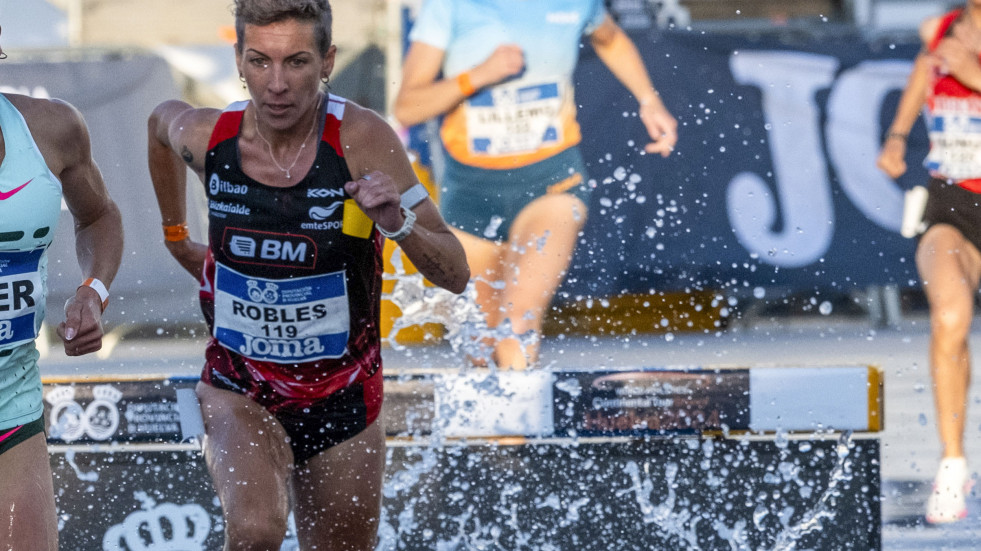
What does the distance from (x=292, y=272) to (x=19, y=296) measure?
678 mm

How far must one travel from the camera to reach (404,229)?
2.76 metres

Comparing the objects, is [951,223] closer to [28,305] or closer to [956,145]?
[956,145]

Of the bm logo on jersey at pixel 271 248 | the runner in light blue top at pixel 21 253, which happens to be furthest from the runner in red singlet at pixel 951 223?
the runner in light blue top at pixel 21 253

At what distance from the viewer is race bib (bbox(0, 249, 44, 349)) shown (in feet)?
8.55

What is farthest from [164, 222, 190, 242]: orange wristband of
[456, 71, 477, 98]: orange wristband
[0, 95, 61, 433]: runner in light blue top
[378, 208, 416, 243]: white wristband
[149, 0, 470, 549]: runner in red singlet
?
[456, 71, 477, 98]: orange wristband

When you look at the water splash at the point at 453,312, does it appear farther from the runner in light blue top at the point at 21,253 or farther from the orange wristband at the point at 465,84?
the runner in light blue top at the point at 21,253

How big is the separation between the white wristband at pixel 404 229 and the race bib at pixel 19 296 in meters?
0.82

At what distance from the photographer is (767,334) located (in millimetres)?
8922

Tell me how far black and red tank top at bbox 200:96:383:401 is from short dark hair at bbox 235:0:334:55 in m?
0.22

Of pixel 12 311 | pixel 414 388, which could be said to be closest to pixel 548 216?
pixel 414 388

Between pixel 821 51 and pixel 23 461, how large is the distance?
5.40 m

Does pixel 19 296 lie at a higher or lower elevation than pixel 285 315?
higher

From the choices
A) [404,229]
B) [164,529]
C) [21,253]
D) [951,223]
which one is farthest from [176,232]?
[951,223]

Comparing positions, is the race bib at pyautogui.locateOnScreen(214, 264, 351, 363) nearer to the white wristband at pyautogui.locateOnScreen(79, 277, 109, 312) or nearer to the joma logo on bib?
the joma logo on bib
